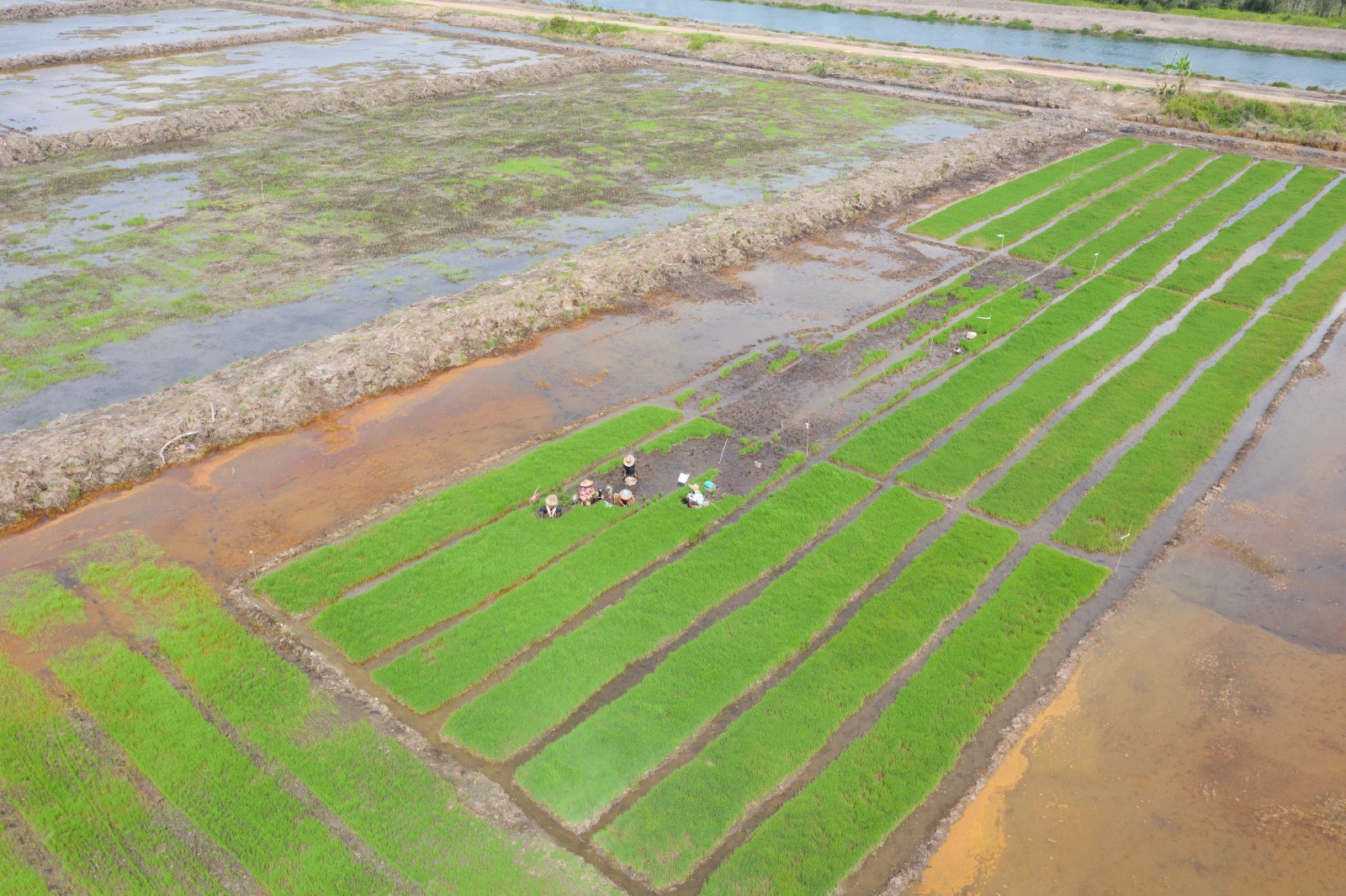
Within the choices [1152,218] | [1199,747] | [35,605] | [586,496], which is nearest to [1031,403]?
[1199,747]

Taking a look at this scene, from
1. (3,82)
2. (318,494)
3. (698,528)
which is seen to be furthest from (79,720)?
(3,82)

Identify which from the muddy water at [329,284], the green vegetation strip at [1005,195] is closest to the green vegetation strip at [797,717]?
the muddy water at [329,284]

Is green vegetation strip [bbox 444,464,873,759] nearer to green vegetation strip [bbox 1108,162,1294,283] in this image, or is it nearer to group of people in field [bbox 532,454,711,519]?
group of people in field [bbox 532,454,711,519]

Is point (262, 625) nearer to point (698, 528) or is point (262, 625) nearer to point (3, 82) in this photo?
point (698, 528)

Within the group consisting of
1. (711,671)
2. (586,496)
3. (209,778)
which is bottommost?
(209,778)

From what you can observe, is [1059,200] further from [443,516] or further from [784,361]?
[443,516]
